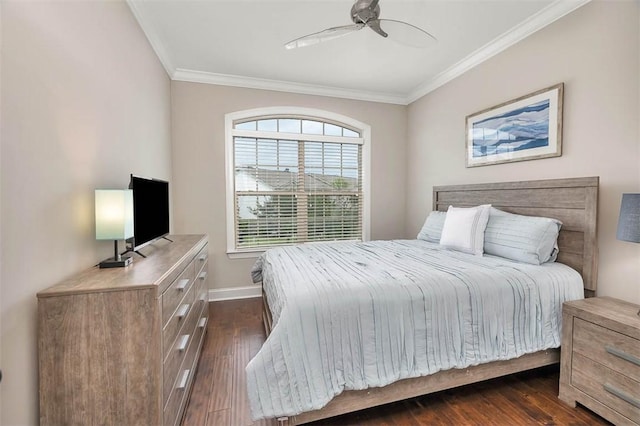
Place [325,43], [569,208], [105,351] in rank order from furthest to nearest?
[325,43]
[569,208]
[105,351]

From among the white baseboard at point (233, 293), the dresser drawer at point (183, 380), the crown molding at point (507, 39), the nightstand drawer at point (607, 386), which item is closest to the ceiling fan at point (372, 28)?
the crown molding at point (507, 39)

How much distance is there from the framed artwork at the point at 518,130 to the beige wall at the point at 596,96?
6 cm

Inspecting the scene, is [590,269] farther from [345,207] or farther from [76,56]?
[76,56]

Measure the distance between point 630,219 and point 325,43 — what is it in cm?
269

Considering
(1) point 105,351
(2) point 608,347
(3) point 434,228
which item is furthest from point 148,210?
(2) point 608,347

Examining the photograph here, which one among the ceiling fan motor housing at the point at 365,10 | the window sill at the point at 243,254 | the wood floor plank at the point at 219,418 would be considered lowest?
the wood floor plank at the point at 219,418

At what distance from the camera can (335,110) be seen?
398 cm

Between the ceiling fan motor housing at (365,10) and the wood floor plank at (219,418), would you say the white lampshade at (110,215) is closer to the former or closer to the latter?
the wood floor plank at (219,418)

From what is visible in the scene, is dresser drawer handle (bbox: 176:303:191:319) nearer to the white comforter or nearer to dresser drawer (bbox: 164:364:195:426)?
dresser drawer (bbox: 164:364:195:426)

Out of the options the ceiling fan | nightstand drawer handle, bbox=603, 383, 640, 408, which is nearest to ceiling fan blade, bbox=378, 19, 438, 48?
the ceiling fan

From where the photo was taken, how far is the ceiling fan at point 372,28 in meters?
1.77

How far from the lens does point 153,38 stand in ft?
8.60

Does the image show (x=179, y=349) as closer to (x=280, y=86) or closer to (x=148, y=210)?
(x=148, y=210)

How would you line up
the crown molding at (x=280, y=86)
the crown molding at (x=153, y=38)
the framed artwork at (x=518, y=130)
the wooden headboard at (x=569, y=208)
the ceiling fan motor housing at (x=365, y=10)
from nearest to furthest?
the ceiling fan motor housing at (x=365, y=10) → the wooden headboard at (x=569, y=208) → the crown molding at (x=153, y=38) → the framed artwork at (x=518, y=130) → the crown molding at (x=280, y=86)
